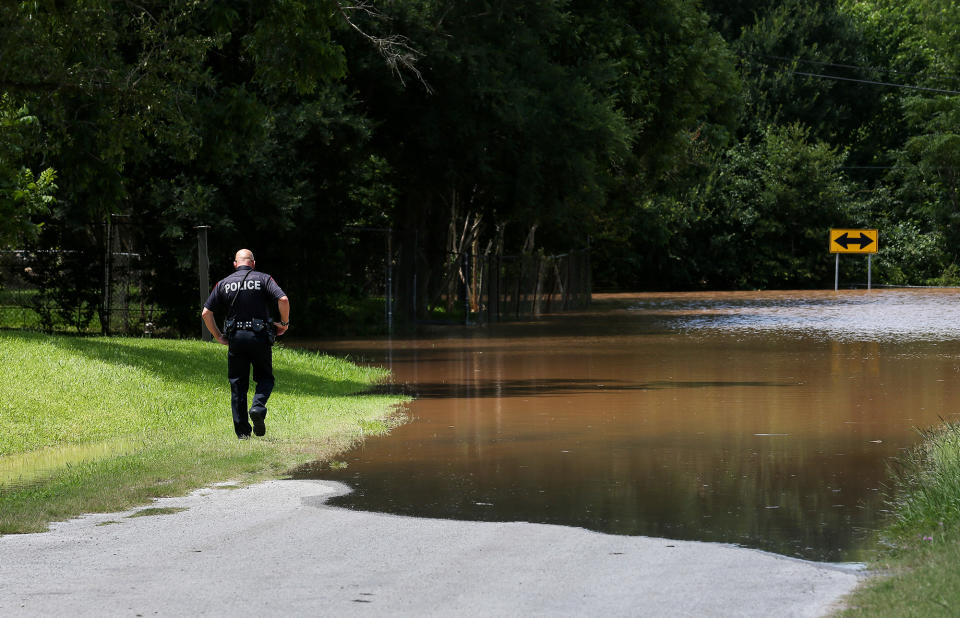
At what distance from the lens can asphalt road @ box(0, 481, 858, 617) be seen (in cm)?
666

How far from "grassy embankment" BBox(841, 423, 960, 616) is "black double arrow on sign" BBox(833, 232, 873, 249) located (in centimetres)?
5455

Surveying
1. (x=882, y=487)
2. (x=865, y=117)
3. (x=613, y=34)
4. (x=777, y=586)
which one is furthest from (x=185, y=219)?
(x=865, y=117)

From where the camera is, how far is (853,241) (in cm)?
6350

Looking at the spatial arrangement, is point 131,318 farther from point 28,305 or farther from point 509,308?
point 509,308

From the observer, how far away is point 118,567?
24.9 feet

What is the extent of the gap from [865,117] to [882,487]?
6905 centimetres

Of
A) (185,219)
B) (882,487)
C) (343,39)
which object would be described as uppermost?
(343,39)

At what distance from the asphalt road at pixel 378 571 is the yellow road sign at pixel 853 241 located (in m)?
56.4

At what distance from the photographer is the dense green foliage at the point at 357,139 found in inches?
747

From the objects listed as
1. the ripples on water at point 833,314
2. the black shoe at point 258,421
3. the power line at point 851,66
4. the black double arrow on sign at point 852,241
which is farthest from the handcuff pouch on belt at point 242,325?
the power line at point 851,66

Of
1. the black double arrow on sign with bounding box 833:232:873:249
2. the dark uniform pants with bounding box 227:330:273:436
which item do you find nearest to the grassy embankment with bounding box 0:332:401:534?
the dark uniform pants with bounding box 227:330:273:436

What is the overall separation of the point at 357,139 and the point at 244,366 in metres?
15.9

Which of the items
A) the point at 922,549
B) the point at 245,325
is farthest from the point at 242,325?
the point at 922,549

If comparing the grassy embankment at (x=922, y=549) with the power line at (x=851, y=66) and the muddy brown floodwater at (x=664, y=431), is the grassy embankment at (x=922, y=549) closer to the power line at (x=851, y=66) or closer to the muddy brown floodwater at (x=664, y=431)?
the muddy brown floodwater at (x=664, y=431)
